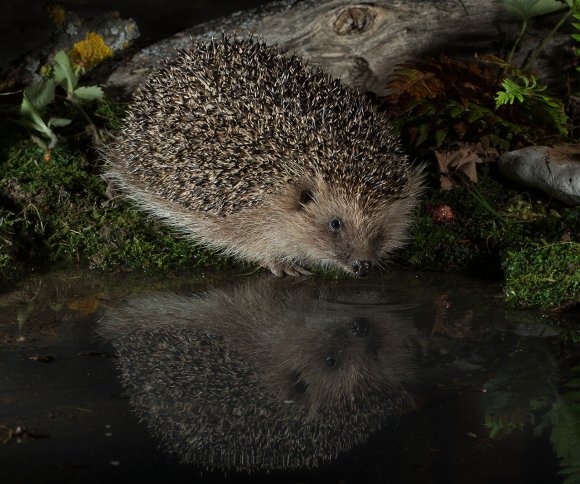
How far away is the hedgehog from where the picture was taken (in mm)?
6637

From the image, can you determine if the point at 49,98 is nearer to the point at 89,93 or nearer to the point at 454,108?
the point at 89,93

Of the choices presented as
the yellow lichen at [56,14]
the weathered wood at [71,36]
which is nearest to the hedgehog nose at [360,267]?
the weathered wood at [71,36]

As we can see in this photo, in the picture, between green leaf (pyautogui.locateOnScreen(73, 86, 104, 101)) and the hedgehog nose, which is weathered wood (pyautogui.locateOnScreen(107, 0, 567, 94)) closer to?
green leaf (pyautogui.locateOnScreen(73, 86, 104, 101))

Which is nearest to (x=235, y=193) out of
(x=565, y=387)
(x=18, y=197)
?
(x=18, y=197)

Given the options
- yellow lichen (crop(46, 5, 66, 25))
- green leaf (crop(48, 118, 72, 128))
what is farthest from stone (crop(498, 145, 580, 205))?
yellow lichen (crop(46, 5, 66, 25))

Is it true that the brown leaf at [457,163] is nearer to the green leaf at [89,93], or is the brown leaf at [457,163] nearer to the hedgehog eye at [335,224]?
the hedgehog eye at [335,224]

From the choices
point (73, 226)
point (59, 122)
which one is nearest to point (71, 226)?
point (73, 226)

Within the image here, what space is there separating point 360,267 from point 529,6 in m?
3.15

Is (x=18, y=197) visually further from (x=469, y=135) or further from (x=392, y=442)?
(x=392, y=442)

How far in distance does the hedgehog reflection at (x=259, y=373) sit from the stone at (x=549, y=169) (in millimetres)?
2172

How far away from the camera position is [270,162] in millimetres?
6742

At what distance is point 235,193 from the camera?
698cm

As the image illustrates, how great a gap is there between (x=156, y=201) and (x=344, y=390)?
3.37m

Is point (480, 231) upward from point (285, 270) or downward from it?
downward
